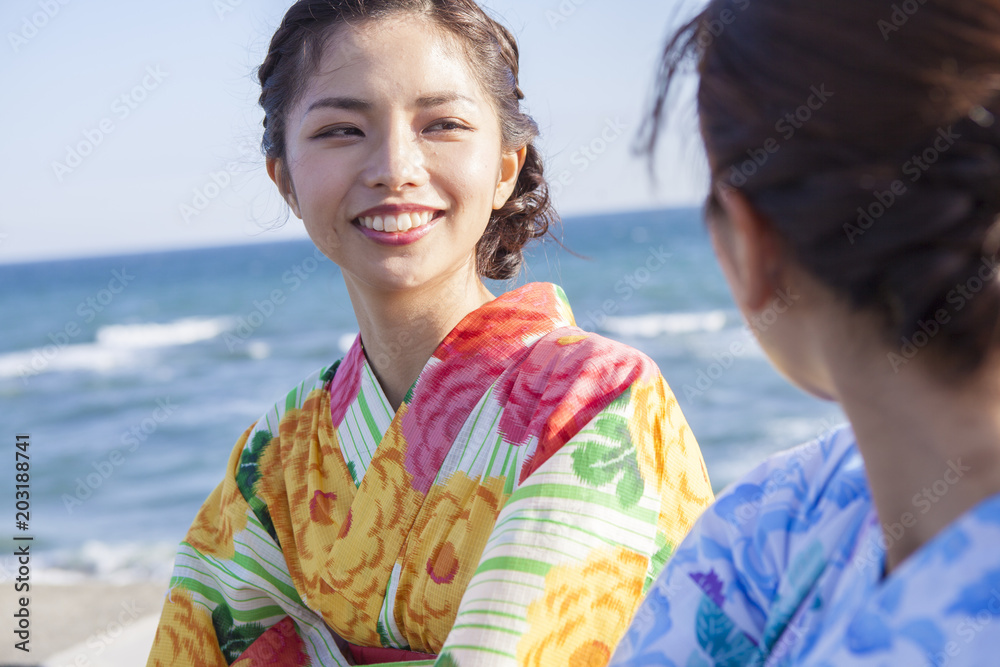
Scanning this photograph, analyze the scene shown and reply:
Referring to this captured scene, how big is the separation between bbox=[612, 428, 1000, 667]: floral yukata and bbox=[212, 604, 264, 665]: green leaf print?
102 centimetres

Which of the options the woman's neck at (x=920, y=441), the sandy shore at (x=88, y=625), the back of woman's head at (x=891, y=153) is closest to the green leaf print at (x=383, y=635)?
the woman's neck at (x=920, y=441)

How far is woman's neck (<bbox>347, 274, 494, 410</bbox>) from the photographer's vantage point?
1721 mm

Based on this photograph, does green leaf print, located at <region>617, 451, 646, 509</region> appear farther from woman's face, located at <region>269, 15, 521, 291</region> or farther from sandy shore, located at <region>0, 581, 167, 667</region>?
sandy shore, located at <region>0, 581, 167, 667</region>

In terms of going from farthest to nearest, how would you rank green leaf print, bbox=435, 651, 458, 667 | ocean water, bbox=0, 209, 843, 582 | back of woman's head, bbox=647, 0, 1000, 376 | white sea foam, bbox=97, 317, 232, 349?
1. white sea foam, bbox=97, 317, 232, 349
2. ocean water, bbox=0, 209, 843, 582
3. green leaf print, bbox=435, 651, 458, 667
4. back of woman's head, bbox=647, 0, 1000, 376

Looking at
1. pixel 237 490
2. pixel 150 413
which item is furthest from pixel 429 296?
pixel 150 413

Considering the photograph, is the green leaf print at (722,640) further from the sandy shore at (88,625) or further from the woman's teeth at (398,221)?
the sandy shore at (88,625)

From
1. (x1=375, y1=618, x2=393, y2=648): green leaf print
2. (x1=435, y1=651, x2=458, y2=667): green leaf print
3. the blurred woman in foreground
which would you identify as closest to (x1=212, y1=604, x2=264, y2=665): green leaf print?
(x1=375, y1=618, x2=393, y2=648): green leaf print

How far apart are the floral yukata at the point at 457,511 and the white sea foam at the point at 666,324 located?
13.1m

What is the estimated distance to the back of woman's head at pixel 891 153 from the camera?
679 millimetres

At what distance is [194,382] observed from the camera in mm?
13680

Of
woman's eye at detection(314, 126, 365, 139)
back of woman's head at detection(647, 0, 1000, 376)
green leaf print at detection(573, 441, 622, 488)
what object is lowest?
green leaf print at detection(573, 441, 622, 488)

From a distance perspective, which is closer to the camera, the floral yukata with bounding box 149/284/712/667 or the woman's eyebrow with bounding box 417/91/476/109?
the floral yukata with bounding box 149/284/712/667

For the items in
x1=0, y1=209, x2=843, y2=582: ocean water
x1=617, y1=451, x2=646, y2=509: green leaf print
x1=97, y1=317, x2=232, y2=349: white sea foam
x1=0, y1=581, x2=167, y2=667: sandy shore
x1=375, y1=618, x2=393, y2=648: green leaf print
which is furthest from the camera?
x1=97, y1=317, x2=232, y2=349: white sea foam

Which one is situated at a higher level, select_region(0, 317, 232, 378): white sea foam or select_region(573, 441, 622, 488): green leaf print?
select_region(573, 441, 622, 488): green leaf print
